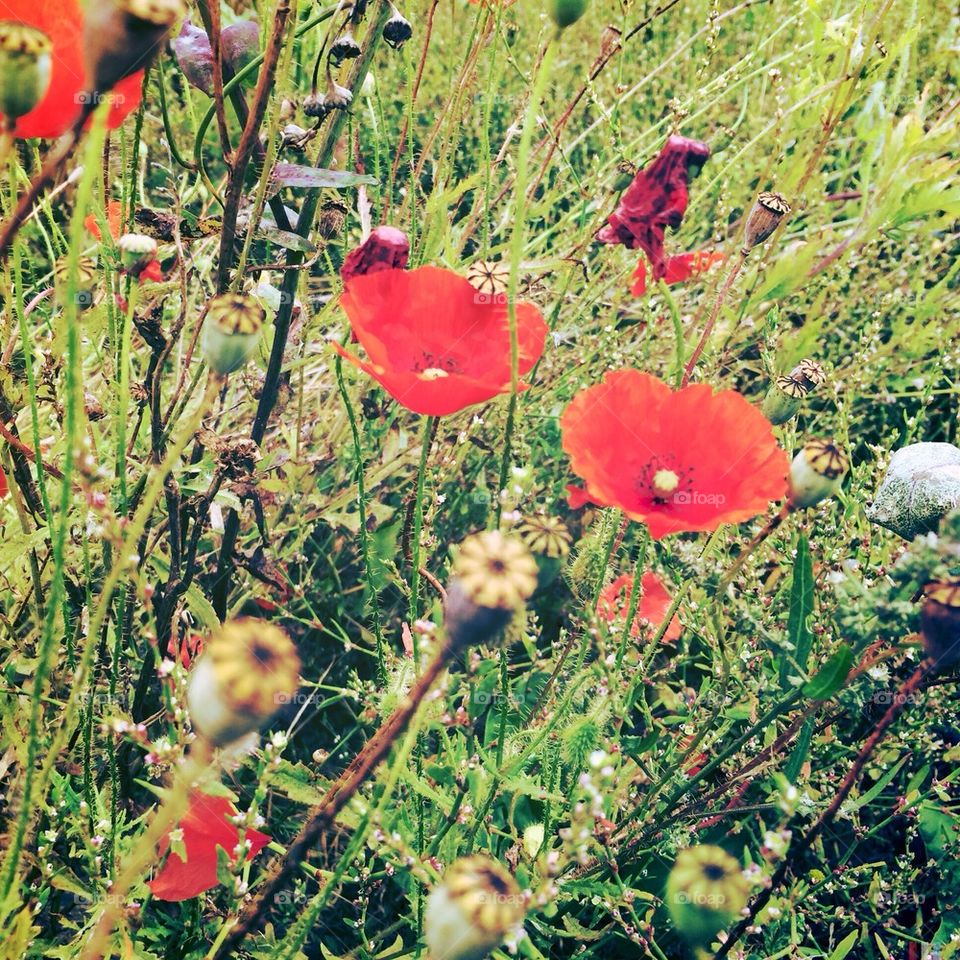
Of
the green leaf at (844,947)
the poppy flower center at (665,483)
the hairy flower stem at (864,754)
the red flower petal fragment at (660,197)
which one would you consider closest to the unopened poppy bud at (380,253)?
the red flower petal fragment at (660,197)

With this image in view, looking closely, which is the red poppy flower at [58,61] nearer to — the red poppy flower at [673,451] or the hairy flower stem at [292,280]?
the hairy flower stem at [292,280]

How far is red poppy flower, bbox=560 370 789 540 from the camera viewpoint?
2.66 feet

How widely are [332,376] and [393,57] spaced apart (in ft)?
3.91

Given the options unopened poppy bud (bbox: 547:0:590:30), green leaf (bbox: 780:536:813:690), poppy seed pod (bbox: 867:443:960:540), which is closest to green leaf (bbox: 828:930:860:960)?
green leaf (bbox: 780:536:813:690)

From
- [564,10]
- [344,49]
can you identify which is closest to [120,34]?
[564,10]

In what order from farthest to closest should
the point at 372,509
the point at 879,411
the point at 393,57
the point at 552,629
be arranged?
the point at 393,57 < the point at 879,411 < the point at 552,629 < the point at 372,509

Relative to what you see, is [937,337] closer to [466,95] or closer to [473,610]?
[466,95]

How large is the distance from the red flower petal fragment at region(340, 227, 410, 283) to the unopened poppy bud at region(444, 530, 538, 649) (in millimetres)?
427

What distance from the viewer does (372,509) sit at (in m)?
1.28

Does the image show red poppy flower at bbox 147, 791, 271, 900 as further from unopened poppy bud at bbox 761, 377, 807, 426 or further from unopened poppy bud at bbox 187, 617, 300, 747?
unopened poppy bud at bbox 761, 377, 807, 426

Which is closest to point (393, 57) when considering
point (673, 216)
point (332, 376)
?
point (332, 376)

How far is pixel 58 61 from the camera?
0.69m

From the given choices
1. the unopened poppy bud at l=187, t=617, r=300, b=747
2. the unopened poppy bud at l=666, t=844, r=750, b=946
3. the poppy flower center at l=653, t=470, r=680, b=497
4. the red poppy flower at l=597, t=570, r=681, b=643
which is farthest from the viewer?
the red poppy flower at l=597, t=570, r=681, b=643

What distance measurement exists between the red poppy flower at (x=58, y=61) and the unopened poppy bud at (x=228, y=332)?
0.64 ft
